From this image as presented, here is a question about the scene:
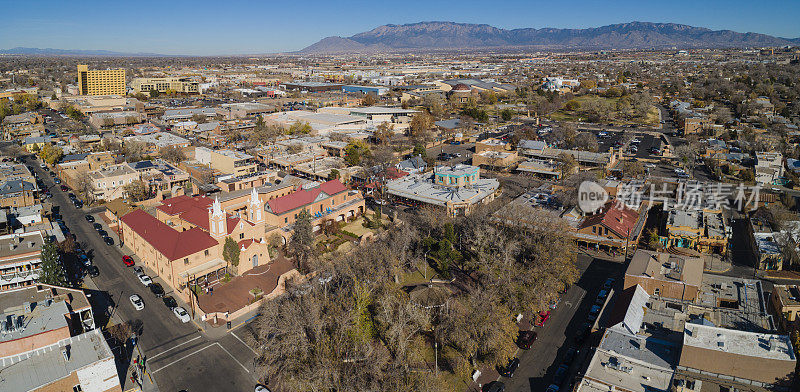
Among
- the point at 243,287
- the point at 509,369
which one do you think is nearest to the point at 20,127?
the point at 243,287

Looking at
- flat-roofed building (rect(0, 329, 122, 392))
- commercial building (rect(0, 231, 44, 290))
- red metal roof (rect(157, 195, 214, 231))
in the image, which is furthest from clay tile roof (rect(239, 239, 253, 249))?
commercial building (rect(0, 231, 44, 290))

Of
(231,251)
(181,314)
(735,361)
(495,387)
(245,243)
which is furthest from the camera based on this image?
(245,243)

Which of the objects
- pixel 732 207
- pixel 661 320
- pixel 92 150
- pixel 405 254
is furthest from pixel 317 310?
pixel 92 150

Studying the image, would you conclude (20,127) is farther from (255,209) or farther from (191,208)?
(255,209)

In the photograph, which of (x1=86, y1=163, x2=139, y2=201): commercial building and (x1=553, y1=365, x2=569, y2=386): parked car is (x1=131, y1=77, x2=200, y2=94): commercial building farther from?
(x1=553, y1=365, x2=569, y2=386): parked car

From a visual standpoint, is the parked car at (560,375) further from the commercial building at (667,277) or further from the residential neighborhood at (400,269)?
the commercial building at (667,277)
